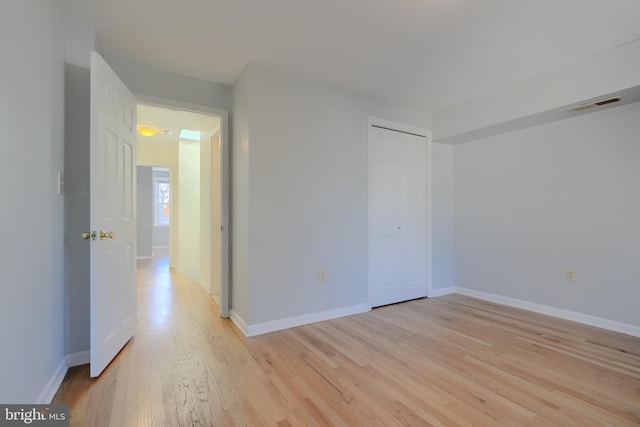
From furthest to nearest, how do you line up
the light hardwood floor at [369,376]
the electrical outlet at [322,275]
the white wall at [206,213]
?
1. the white wall at [206,213]
2. the electrical outlet at [322,275]
3. the light hardwood floor at [369,376]

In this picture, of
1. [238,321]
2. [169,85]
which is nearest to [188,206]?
[169,85]

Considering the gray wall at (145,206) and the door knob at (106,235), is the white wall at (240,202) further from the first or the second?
the gray wall at (145,206)

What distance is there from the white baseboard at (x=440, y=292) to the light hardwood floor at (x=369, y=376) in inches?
36.3

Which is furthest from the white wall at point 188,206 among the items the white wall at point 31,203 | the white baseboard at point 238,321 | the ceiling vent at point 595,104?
the ceiling vent at point 595,104

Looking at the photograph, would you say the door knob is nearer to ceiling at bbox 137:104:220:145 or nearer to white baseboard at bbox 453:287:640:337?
ceiling at bbox 137:104:220:145

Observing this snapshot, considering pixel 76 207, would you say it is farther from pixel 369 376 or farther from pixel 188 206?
pixel 188 206

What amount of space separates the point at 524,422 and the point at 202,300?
11.4 ft

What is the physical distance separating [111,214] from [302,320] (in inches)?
75.5

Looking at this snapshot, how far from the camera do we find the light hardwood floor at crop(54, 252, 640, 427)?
1.60 metres

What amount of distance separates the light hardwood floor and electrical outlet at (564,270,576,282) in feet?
1.58

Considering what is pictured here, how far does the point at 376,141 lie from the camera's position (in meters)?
3.57

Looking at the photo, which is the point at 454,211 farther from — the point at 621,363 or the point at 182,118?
the point at 182,118

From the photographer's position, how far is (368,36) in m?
2.30

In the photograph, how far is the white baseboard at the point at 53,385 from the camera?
162 cm
